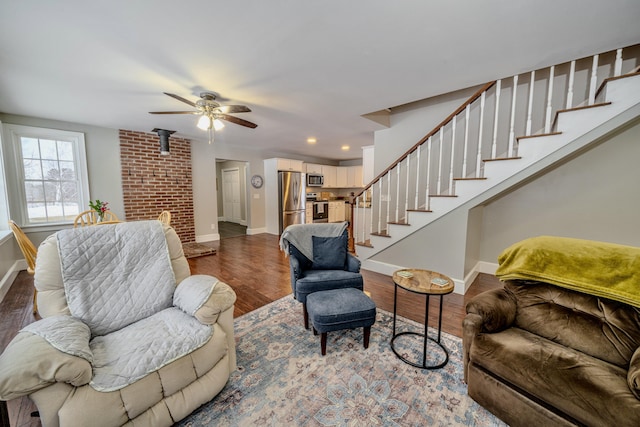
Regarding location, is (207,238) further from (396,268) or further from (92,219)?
(396,268)

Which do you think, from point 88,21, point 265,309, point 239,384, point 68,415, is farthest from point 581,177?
point 88,21

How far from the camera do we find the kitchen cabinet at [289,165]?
6.52 meters

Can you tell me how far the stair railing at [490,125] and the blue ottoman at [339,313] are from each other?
69.0 inches

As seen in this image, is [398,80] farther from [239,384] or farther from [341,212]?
[341,212]

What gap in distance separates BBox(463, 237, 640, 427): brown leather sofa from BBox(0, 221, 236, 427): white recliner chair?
1622 mm

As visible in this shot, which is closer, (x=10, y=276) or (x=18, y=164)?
(x=10, y=276)

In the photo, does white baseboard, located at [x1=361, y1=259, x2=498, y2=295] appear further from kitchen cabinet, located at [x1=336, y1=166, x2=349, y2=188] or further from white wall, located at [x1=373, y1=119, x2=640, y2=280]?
kitchen cabinet, located at [x1=336, y1=166, x2=349, y2=188]

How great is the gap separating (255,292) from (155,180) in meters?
3.65

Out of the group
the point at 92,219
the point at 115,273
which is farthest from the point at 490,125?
the point at 92,219

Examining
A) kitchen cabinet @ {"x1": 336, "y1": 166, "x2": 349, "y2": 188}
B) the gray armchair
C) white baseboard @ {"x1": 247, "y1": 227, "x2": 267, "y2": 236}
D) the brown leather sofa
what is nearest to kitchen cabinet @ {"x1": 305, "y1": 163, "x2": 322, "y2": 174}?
kitchen cabinet @ {"x1": 336, "y1": 166, "x2": 349, "y2": 188}

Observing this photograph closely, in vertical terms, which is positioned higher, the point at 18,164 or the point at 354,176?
the point at 354,176

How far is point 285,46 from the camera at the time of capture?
199 cm

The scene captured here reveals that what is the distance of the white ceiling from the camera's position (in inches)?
62.9

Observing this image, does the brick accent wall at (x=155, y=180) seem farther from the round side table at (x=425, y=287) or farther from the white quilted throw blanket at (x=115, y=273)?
the round side table at (x=425, y=287)
